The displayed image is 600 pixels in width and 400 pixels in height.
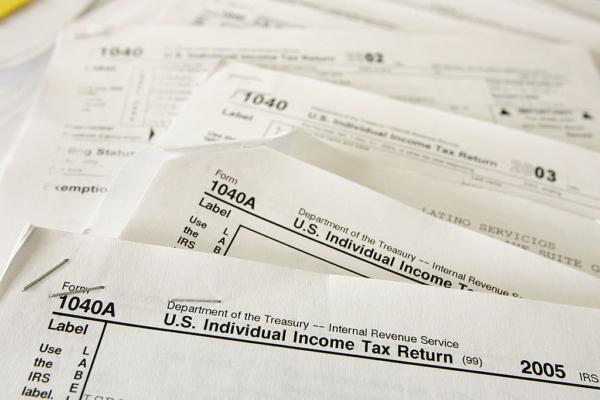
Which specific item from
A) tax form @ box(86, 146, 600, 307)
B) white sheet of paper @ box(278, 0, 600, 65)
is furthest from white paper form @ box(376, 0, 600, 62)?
tax form @ box(86, 146, 600, 307)

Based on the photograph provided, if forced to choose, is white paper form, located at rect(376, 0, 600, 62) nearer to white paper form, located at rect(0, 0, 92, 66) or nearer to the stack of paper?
the stack of paper

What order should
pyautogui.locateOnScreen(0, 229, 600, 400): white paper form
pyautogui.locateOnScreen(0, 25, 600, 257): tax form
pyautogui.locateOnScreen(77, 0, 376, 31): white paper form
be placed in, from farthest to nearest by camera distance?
1. pyautogui.locateOnScreen(77, 0, 376, 31): white paper form
2. pyautogui.locateOnScreen(0, 25, 600, 257): tax form
3. pyautogui.locateOnScreen(0, 229, 600, 400): white paper form

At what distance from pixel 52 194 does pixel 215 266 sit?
14 cm

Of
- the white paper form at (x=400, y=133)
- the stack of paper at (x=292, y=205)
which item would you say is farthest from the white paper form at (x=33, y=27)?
the white paper form at (x=400, y=133)

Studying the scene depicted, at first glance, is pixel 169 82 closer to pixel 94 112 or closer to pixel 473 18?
pixel 94 112

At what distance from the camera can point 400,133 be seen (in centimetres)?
35

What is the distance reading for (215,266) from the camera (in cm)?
24

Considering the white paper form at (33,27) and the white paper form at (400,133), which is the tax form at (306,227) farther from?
the white paper form at (33,27)

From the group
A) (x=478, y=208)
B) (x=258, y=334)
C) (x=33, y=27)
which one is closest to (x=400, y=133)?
(x=478, y=208)

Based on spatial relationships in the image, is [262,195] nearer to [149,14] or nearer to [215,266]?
[215,266]

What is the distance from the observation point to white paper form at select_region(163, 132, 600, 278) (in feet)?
0.97

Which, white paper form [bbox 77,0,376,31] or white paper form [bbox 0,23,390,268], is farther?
white paper form [bbox 77,0,376,31]

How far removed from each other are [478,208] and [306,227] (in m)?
0.11

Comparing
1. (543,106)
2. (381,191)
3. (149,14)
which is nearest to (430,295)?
(381,191)
